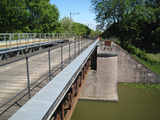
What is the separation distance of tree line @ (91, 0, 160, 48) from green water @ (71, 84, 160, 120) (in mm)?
16409

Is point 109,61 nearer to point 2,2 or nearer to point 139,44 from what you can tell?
point 2,2

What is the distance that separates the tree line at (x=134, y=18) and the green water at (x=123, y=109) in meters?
16.4

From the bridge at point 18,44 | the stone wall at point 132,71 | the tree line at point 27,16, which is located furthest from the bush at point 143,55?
the tree line at point 27,16

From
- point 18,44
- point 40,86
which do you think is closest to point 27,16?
point 18,44

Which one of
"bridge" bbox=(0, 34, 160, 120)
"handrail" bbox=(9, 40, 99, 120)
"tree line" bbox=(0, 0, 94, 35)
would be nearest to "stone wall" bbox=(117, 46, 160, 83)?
"tree line" bbox=(0, 0, 94, 35)

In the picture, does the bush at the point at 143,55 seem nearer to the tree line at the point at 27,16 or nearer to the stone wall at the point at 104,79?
the stone wall at the point at 104,79

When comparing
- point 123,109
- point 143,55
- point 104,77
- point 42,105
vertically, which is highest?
point 42,105

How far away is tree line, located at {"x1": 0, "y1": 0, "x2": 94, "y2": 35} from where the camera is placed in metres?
27.3

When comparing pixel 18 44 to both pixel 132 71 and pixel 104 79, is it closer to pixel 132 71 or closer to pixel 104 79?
pixel 104 79

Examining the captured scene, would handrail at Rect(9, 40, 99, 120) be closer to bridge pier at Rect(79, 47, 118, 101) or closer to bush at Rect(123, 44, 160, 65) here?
bridge pier at Rect(79, 47, 118, 101)

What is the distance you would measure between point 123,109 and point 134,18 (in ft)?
80.7

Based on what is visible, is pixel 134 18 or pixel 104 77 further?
pixel 134 18

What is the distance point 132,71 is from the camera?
25312 mm

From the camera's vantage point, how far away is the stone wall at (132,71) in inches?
986
